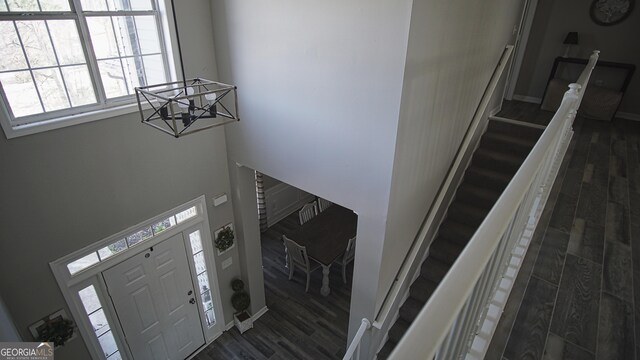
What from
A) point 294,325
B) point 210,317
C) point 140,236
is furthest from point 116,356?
point 294,325

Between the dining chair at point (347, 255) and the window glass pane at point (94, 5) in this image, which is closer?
the window glass pane at point (94, 5)

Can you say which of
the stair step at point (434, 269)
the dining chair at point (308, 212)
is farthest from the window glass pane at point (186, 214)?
the stair step at point (434, 269)

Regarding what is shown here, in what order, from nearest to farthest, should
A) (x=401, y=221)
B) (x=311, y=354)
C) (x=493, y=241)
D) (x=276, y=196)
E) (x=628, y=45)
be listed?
(x=493, y=241)
(x=401, y=221)
(x=311, y=354)
(x=628, y=45)
(x=276, y=196)

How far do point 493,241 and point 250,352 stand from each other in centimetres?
523

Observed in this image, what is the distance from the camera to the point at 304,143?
12.0 feet

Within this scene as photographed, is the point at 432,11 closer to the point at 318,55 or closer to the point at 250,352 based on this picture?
the point at 318,55

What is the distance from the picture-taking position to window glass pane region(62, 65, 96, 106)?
10.3ft

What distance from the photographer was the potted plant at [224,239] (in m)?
4.86

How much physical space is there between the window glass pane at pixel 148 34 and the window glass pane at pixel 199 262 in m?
2.63

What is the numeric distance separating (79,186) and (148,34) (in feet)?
5.48

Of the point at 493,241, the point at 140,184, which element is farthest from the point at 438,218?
the point at 493,241

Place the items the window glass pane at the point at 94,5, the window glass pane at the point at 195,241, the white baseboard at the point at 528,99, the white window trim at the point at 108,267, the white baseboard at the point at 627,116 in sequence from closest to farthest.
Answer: the window glass pane at the point at 94,5, the white window trim at the point at 108,267, the window glass pane at the point at 195,241, the white baseboard at the point at 627,116, the white baseboard at the point at 528,99

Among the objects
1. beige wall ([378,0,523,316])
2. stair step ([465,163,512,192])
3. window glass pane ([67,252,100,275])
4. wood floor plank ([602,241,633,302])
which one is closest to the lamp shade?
beige wall ([378,0,523,316])

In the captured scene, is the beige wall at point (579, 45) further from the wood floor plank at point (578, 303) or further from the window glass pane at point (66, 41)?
the window glass pane at point (66, 41)
